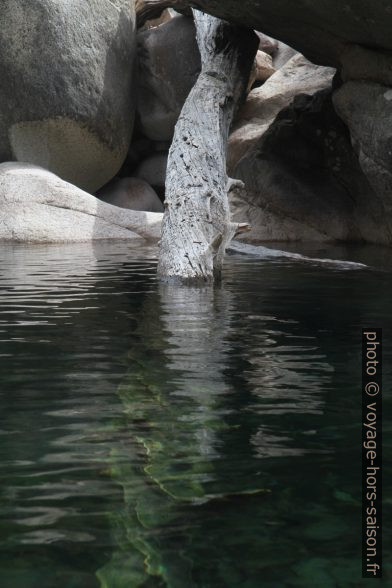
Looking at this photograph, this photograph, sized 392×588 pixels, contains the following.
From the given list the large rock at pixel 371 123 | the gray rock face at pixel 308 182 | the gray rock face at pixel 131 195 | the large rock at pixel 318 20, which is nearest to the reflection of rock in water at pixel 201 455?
the large rock at pixel 318 20

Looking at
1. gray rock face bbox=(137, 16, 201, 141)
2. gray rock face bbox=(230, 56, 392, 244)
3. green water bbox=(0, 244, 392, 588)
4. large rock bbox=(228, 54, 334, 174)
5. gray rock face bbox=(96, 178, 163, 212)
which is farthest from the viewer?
gray rock face bbox=(96, 178, 163, 212)

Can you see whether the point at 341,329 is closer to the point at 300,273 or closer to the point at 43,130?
the point at 300,273

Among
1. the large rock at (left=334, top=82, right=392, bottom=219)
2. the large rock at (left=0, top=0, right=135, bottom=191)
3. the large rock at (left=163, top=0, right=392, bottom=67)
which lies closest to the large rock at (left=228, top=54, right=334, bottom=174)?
the large rock at (left=0, top=0, right=135, bottom=191)

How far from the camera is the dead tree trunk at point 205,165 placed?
7125mm

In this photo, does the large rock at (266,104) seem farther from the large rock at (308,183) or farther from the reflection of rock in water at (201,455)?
the reflection of rock in water at (201,455)

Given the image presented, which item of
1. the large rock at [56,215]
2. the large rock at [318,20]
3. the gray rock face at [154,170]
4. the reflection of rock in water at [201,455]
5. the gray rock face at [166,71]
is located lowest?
the reflection of rock in water at [201,455]

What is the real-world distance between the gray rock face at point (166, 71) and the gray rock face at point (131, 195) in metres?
0.95

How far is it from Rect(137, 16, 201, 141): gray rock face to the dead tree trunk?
141 inches

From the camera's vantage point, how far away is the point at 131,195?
47.1 ft

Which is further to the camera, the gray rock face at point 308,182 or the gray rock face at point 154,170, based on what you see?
the gray rock face at point 154,170

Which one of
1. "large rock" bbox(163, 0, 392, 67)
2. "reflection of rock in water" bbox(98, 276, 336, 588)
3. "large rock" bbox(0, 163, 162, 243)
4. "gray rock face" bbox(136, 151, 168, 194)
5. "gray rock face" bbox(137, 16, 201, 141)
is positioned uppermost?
"gray rock face" bbox(137, 16, 201, 141)

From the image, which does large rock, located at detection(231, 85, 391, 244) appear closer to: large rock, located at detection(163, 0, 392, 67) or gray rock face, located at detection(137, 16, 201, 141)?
gray rock face, located at detection(137, 16, 201, 141)

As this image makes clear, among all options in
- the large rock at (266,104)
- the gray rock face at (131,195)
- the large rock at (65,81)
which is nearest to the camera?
the large rock at (65,81)

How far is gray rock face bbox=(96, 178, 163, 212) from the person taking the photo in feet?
46.4
